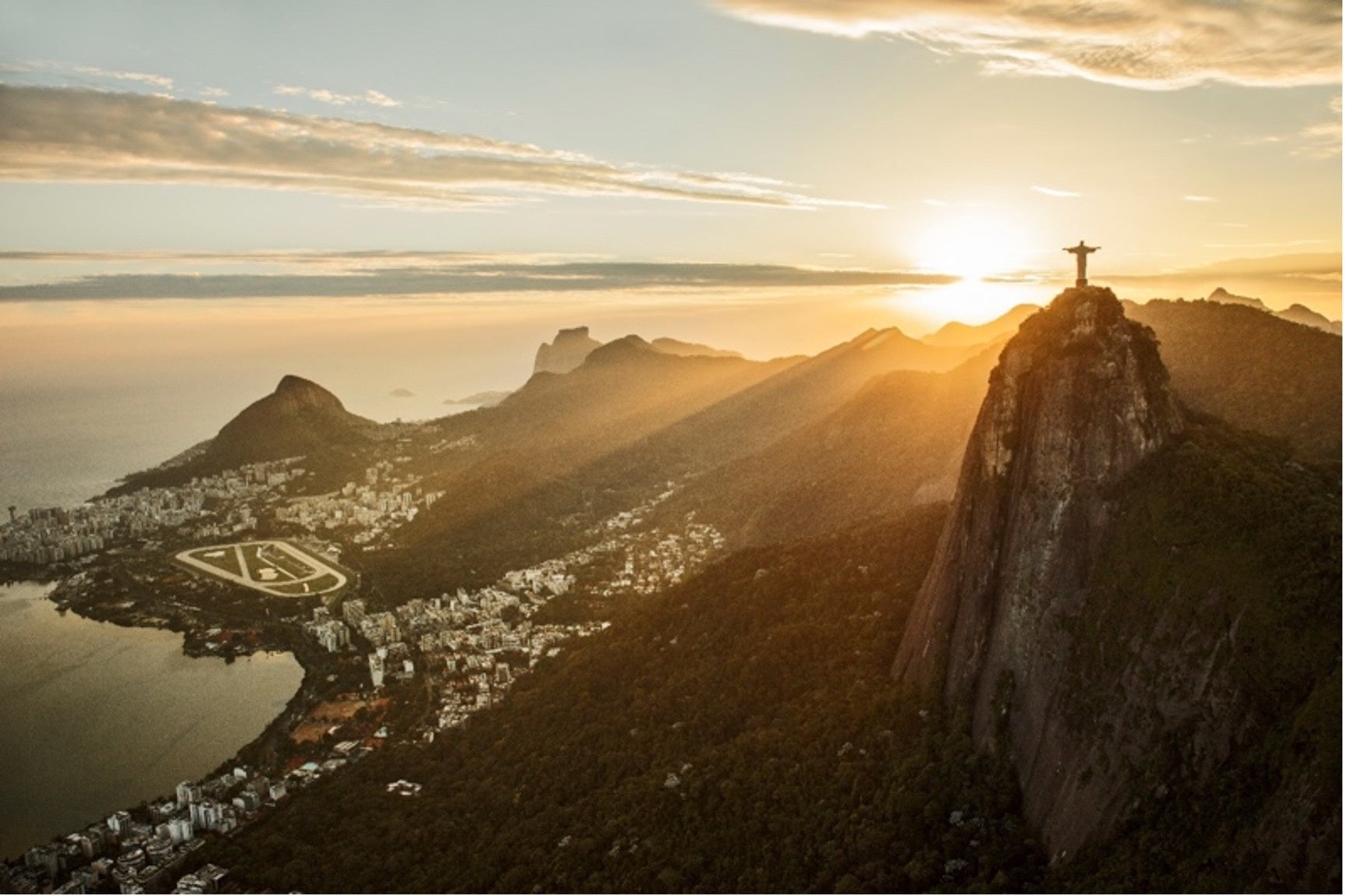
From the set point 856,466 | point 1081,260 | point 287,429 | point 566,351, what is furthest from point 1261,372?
point 566,351

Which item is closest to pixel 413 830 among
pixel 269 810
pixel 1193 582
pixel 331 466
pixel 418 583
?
pixel 269 810

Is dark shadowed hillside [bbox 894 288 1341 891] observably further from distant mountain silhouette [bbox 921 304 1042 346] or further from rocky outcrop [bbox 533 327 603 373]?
rocky outcrop [bbox 533 327 603 373]

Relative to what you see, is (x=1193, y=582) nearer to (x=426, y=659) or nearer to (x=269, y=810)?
(x=269, y=810)

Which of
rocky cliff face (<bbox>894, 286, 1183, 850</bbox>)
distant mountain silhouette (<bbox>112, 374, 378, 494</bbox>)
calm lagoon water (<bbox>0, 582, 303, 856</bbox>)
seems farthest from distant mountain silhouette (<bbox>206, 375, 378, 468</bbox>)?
rocky cliff face (<bbox>894, 286, 1183, 850</bbox>)

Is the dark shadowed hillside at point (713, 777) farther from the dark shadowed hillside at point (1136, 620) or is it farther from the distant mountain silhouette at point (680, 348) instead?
the distant mountain silhouette at point (680, 348)

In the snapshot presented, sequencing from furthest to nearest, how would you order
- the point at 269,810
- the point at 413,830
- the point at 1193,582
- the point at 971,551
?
the point at 269,810
the point at 413,830
the point at 971,551
the point at 1193,582

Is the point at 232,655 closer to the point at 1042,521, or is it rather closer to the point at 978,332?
the point at 1042,521

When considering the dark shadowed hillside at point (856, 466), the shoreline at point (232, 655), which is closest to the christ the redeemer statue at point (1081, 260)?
the dark shadowed hillside at point (856, 466)
